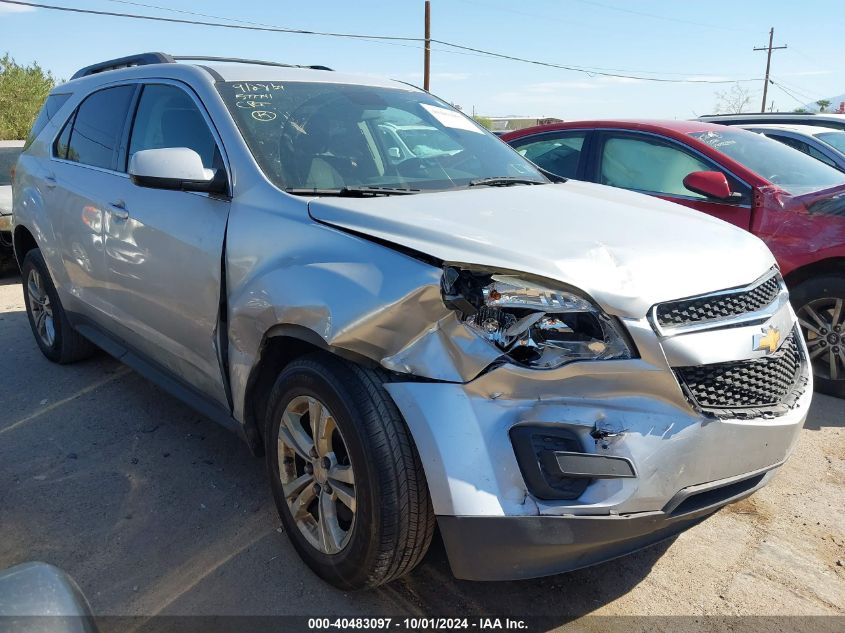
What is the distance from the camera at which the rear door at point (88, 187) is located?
3795 millimetres

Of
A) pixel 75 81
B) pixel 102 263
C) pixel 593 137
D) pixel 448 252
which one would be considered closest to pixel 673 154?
pixel 593 137

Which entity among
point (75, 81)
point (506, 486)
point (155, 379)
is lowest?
point (155, 379)

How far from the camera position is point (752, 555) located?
9.20 feet

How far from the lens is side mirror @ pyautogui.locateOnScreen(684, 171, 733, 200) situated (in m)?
4.52

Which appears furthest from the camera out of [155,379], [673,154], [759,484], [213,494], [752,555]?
[673,154]

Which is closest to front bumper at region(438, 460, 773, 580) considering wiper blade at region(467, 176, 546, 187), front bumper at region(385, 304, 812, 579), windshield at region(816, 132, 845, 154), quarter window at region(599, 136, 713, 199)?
front bumper at region(385, 304, 812, 579)

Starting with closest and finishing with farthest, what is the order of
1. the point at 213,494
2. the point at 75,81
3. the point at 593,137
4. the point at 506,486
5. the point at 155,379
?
the point at 506,486, the point at 213,494, the point at 155,379, the point at 75,81, the point at 593,137

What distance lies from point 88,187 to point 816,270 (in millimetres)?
4384

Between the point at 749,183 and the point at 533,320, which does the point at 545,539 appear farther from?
the point at 749,183

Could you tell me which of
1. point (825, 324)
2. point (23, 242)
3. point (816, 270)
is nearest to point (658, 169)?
point (816, 270)

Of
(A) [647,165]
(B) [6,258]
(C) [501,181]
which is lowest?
(B) [6,258]

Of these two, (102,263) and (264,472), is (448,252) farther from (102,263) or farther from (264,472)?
(102,263)

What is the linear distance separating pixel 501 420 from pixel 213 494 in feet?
6.00

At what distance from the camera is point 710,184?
14.9 ft
